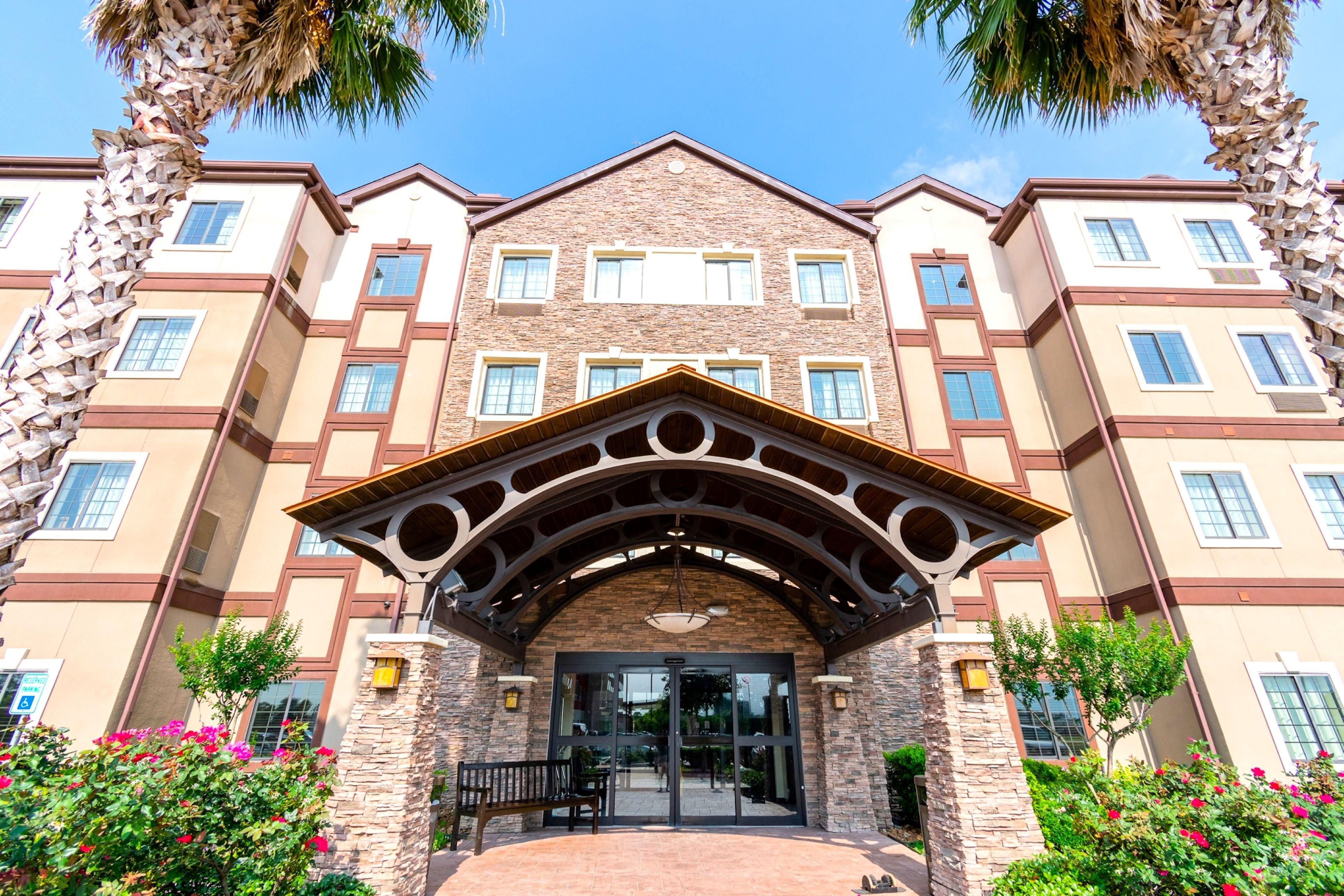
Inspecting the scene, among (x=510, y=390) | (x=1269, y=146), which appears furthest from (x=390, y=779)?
(x=1269, y=146)

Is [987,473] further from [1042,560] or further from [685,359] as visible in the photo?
[685,359]

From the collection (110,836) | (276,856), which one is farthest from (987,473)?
(110,836)

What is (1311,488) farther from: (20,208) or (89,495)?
(20,208)

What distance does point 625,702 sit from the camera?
11.5 metres

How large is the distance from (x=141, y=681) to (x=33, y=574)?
105 inches

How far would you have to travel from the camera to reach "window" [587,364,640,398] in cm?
1341

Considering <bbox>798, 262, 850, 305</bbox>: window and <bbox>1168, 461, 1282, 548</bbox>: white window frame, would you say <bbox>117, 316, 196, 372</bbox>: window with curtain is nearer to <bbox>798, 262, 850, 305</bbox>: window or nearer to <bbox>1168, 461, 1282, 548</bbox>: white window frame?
<bbox>798, 262, 850, 305</bbox>: window

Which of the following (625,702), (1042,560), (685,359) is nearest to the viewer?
(625,702)

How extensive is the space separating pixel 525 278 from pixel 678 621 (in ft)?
→ 30.0

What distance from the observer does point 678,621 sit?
9.94 metres

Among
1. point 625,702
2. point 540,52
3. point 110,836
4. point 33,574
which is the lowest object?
point 110,836

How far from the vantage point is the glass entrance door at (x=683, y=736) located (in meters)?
11.0

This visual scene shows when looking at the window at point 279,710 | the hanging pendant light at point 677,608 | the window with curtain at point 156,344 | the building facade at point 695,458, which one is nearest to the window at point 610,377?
the building facade at point 695,458

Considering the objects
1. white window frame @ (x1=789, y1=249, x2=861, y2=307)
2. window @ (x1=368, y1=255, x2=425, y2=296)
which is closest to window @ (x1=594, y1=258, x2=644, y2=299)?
window @ (x1=368, y1=255, x2=425, y2=296)
